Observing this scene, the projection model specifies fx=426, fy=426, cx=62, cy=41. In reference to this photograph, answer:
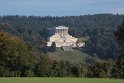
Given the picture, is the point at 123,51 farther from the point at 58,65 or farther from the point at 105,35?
the point at 105,35

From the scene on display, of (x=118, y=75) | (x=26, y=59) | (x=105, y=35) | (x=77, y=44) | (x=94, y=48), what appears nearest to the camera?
(x=118, y=75)

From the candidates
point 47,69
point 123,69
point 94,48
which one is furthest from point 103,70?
point 94,48

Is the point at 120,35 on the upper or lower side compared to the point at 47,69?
upper

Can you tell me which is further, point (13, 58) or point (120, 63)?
point (13, 58)

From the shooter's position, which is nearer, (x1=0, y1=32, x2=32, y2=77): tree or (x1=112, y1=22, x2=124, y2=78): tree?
(x1=0, y1=32, x2=32, y2=77): tree

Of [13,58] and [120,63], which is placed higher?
[13,58]

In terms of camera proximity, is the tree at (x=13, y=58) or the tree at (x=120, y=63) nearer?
the tree at (x=13, y=58)

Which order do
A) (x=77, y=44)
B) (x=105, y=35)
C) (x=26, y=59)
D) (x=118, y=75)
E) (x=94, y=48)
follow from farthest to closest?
(x=77, y=44) < (x=105, y=35) < (x=94, y=48) < (x=26, y=59) < (x=118, y=75)

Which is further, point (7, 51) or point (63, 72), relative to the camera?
point (7, 51)

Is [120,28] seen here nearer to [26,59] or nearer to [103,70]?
[103,70]
